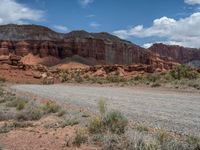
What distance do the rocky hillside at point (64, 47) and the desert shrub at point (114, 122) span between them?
364ft

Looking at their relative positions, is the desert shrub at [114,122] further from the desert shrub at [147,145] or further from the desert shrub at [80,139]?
the desert shrub at [147,145]

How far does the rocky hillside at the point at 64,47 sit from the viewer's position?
5133 inches

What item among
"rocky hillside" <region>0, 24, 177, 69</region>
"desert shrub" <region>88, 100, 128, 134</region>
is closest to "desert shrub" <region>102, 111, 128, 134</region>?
"desert shrub" <region>88, 100, 128, 134</region>

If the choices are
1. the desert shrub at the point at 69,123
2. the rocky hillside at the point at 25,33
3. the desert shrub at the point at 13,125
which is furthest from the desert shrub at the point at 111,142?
the rocky hillside at the point at 25,33

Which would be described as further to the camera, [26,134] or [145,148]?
[26,134]

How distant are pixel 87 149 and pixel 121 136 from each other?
1.03m

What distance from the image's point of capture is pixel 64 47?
5172 inches

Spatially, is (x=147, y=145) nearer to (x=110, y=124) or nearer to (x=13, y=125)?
(x=110, y=124)

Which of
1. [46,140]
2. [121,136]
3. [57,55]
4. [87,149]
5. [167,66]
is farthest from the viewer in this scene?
[57,55]

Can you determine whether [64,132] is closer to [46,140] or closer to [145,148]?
[46,140]

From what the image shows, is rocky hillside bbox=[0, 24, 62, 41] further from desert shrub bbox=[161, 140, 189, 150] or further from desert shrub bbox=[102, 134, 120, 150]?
desert shrub bbox=[161, 140, 189, 150]

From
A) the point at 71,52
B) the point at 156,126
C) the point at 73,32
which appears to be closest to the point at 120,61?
the point at 71,52

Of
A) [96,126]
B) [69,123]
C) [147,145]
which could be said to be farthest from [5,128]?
[147,145]

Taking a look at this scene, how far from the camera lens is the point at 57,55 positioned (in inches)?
5187
